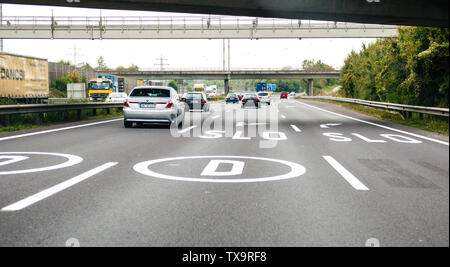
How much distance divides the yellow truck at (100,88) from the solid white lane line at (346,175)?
46861 mm

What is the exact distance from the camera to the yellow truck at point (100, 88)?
174 feet

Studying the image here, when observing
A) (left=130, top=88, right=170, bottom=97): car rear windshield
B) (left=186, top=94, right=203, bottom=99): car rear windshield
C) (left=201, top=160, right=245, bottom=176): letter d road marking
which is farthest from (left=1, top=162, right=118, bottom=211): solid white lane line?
(left=186, top=94, right=203, bottom=99): car rear windshield

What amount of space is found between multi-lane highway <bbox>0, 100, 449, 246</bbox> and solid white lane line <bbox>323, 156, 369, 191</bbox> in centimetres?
2

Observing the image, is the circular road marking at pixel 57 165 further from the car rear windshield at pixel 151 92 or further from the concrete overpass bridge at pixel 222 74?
the concrete overpass bridge at pixel 222 74

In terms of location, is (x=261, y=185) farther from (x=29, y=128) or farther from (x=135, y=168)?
(x=29, y=128)

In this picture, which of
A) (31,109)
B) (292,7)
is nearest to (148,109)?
(31,109)

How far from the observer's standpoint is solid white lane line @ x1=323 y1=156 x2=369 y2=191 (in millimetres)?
6255

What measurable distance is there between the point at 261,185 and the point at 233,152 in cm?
371

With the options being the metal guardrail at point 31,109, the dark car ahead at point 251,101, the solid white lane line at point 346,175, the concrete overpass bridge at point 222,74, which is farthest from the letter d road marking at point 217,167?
the concrete overpass bridge at point 222,74

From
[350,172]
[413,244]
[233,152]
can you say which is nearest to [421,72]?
[233,152]

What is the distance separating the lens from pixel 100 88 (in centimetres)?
5334

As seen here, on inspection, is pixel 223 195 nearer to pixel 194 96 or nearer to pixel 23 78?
pixel 194 96

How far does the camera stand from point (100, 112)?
24.8 m

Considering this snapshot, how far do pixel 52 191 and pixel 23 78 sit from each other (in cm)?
2555
